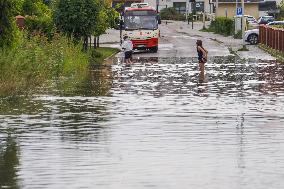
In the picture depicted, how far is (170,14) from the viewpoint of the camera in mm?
131875

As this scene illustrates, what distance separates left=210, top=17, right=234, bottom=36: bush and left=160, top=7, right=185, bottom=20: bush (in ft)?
132

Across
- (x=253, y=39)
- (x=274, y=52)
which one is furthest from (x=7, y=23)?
(x=253, y=39)

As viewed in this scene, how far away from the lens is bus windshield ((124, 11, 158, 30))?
60688 mm

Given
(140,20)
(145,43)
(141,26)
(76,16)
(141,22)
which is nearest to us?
(76,16)

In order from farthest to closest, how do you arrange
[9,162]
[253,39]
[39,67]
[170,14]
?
[170,14]
[253,39]
[39,67]
[9,162]

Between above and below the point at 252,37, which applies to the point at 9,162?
above

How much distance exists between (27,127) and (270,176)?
719 centimetres

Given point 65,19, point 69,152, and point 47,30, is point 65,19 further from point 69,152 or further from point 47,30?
point 69,152

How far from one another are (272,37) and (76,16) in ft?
45.0

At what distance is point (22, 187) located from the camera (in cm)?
1201

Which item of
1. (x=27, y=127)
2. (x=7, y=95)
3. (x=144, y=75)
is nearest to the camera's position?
(x=27, y=127)

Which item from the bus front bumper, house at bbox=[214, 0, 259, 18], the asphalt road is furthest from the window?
the bus front bumper

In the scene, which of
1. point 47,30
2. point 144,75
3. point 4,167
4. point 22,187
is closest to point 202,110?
point 4,167

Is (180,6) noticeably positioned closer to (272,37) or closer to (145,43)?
(145,43)
